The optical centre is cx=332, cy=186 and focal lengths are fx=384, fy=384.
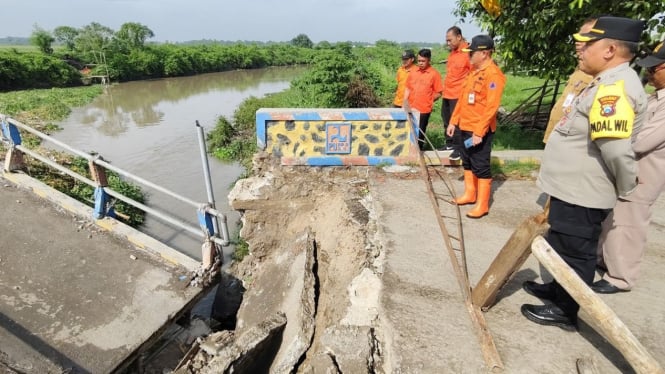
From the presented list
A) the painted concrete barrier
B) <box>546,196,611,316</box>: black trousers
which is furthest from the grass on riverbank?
<box>546,196,611,316</box>: black trousers

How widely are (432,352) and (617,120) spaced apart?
1505 millimetres

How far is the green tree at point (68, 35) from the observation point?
39.2 m

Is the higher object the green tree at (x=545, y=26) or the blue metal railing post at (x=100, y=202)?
the green tree at (x=545, y=26)

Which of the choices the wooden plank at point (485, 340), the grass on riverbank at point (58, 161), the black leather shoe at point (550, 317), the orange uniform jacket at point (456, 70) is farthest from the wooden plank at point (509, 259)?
the grass on riverbank at point (58, 161)

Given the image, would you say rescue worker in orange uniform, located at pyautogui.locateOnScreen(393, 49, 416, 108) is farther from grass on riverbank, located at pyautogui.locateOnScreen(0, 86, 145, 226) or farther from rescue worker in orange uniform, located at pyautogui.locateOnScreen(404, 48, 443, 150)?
grass on riverbank, located at pyautogui.locateOnScreen(0, 86, 145, 226)

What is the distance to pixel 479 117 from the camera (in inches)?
142

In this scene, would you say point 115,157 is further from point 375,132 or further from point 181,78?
point 181,78

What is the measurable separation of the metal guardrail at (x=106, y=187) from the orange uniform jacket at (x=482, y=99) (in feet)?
8.26

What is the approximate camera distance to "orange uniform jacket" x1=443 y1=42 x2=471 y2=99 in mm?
5262

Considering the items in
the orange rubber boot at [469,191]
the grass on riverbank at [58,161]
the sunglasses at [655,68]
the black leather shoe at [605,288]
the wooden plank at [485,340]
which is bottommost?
the grass on riverbank at [58,161]

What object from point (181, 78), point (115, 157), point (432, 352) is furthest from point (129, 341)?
point (181, 78)

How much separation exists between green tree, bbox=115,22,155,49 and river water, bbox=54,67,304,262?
16.4m

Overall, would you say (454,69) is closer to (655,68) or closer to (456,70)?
(456,70)

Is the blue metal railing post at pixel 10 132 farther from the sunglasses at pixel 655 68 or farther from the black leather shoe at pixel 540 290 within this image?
the sunglasses at pixel 655 68
